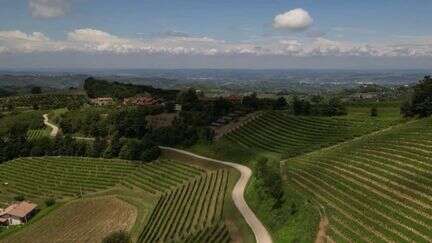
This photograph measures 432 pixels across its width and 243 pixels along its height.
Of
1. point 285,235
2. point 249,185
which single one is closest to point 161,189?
point 249,185

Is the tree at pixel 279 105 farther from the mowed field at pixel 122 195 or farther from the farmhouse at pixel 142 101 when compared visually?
the mowed field at pixel 122 195

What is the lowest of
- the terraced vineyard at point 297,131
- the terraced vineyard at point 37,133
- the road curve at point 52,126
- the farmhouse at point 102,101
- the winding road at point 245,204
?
the terraced vineyard at point 37,133

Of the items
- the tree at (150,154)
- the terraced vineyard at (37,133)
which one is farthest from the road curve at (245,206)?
the terraced vineyard at (37,133)

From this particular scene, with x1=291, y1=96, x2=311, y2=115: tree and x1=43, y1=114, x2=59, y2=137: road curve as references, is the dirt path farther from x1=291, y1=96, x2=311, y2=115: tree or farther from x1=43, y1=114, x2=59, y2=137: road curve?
x1=43, y1=114, x2=59, y2=137: road curve

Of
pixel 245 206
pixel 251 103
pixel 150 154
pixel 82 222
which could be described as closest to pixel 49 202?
pixel 82 222

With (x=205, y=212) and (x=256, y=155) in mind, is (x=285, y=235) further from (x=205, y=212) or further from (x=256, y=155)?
(x=256, y=155)

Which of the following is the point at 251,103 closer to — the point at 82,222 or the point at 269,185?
the point at 82,222

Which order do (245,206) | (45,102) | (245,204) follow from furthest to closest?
(45,102), (245,204), (245,206)
